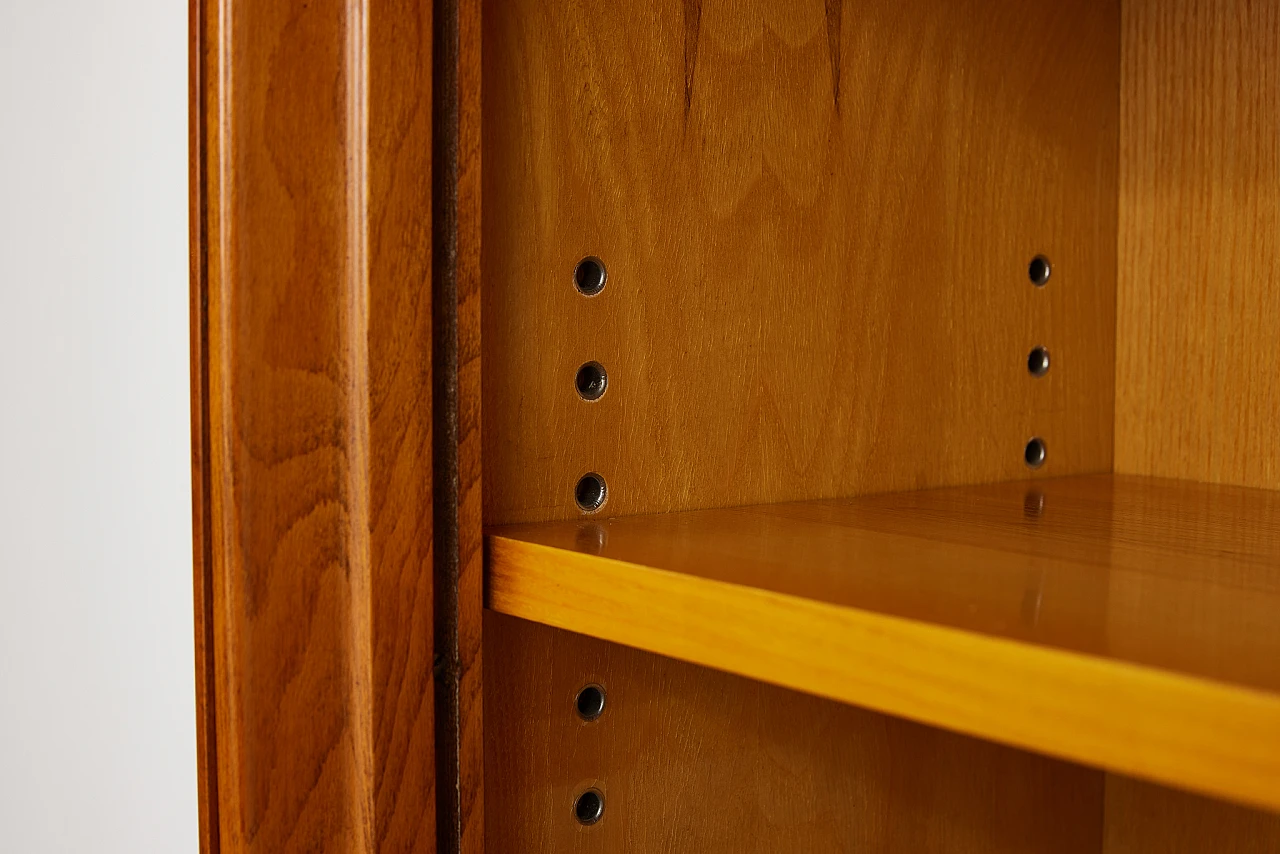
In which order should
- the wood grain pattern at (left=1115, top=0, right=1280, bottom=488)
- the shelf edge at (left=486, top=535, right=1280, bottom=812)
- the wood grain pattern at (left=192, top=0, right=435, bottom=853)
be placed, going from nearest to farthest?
the shelf edge at (left=486, top=535, right=1280, bottom=812)
the wood grain pattern at (left=192, top=0, right=435, bottom=853)
the wood grain pattern at (left=1115, top=0, right=1280, bottom=488)

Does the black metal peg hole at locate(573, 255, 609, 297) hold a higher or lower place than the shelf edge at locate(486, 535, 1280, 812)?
higher

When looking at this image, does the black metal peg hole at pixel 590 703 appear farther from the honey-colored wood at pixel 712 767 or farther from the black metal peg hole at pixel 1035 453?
the black metal peg hole at pixel 1035 453

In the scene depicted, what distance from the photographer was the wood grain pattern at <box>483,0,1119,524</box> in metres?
0.42

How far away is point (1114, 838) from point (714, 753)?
0.31 metres

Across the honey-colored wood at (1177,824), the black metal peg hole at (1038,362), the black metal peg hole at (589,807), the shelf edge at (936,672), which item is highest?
the black metal peg hole at (1038,362)

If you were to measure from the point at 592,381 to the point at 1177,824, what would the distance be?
422mm

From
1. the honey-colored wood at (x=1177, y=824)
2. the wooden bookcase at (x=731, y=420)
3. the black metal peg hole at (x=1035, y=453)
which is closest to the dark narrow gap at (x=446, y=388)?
the wooden bookcase at (x=731, y=420)

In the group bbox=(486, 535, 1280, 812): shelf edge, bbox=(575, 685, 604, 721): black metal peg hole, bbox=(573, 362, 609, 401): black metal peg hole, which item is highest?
bbox=(573, 362, 609, 401): black metal peg hole

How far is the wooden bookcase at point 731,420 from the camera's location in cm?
34

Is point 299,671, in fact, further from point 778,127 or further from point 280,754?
point 778,127

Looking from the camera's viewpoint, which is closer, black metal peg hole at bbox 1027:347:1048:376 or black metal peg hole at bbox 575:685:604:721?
black metal peg hole at bbox 575:685:604:721

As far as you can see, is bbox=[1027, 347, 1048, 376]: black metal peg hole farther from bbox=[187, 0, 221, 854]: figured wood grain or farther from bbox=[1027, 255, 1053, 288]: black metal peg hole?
bbox=[187, 0, 221, 854]: figured wood grain

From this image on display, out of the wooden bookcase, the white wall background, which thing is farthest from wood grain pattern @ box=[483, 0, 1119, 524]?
the white wall background

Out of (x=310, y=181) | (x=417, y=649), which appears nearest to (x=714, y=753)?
(x=417, y=649)
